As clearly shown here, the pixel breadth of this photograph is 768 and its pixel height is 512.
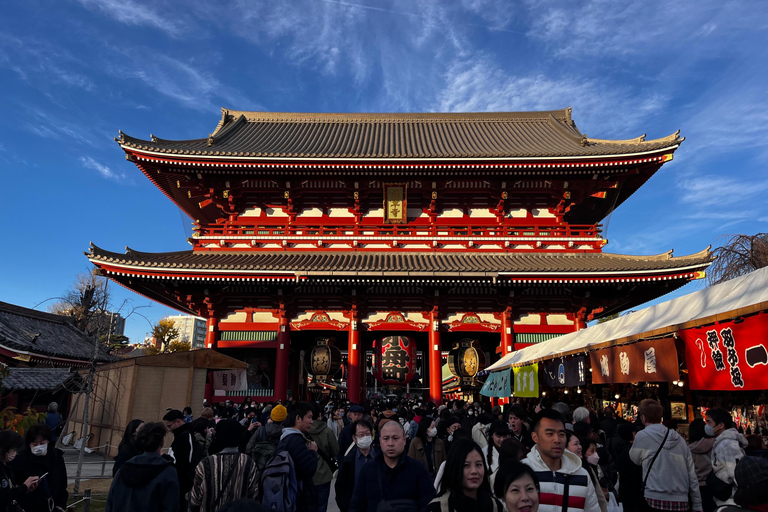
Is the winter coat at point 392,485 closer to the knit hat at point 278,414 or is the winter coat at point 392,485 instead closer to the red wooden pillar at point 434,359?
the knit hat at point 278,414

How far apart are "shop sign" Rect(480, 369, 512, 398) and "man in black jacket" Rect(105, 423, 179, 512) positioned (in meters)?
11.7

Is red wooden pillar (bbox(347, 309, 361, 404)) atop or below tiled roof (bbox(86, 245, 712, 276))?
below

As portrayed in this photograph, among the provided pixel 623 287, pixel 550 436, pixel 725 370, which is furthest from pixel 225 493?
pixel 623 287

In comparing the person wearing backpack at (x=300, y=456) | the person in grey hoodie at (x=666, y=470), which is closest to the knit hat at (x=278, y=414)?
the person wearing backpack at (x=300, y=456)

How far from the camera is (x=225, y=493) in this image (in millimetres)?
3865

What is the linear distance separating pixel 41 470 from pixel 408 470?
3.94m

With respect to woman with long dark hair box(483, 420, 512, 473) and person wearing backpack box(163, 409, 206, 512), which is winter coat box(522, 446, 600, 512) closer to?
woman with long dark hair box(483, 420, 512, 473)

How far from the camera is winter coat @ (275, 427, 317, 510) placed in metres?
4.53

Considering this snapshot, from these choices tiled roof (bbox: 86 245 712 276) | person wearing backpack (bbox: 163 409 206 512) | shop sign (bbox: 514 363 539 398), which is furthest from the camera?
tiled roof (bbox: 86 245 712 276)

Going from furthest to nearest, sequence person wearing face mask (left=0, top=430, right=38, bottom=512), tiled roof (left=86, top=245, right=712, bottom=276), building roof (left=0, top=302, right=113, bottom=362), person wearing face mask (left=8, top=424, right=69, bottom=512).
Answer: building roof (left=0, top=302, right=113, bottom=362) → tiled roof (left=86, top=245, right=712, bottom=276) → person wearing face mask (left=8, top=424, right=69, bottom=512) → person wearing face mask (left=0, top=430, right=38, bottom=512)

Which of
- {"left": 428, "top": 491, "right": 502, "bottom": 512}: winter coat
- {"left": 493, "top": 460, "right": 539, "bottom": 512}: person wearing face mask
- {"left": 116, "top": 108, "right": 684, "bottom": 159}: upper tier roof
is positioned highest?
{"left": 116, "top": 108, "right": 684, "bottom": 159}: upper tier roof

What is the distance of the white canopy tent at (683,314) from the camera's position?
6332 millimetres

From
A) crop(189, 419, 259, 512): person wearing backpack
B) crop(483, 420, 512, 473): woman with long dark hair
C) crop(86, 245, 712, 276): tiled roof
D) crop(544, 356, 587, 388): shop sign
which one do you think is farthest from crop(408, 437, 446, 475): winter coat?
crop(86, 245, 712, 276): tiled roof

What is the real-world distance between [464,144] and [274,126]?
10.3 meters
